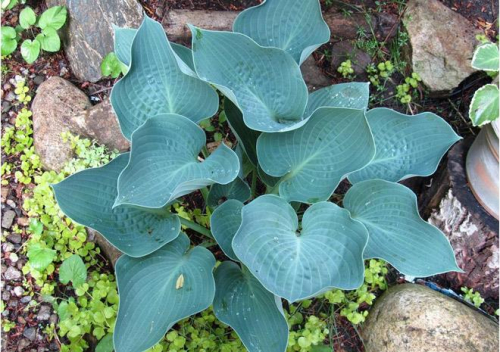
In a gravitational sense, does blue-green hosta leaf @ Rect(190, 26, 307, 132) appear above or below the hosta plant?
above

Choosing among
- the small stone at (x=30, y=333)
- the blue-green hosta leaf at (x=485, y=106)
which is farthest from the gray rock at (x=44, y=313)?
the blue-green hosta leaf at (x=485, y=106)

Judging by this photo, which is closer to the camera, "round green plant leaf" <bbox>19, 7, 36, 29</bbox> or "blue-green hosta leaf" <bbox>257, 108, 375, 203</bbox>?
"blue-green hosta leaf" <bbox>257, 108, 375, 203</bbox>

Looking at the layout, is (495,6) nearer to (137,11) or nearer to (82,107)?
(137,11)

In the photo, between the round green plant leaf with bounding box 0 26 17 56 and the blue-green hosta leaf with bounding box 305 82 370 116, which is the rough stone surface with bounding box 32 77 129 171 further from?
the blue-green hosta leaf with bounding box 305 82 370 116

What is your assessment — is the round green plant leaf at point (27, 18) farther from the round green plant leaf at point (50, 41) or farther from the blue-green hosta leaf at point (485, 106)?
the blue-green hosta leaf at point (485, 106)

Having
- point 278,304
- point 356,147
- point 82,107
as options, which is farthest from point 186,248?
point 82,107

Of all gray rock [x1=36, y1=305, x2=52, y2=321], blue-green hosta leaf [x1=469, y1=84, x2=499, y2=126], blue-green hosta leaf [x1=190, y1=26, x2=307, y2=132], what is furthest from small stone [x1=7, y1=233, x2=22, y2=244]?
blue-green hosta leaf [x1=469, y1=84, x2=499, y2=126]
